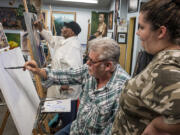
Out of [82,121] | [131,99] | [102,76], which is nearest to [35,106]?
[82,121]

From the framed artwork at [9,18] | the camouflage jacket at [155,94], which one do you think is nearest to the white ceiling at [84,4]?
the framed artwork at [9,18]

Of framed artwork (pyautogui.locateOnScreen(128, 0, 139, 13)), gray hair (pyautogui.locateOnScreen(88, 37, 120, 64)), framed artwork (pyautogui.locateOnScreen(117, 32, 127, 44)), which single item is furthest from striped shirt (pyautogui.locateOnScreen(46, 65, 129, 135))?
framed artwork (pyautogui.locateOnScreen(117, 32, 127, 44))

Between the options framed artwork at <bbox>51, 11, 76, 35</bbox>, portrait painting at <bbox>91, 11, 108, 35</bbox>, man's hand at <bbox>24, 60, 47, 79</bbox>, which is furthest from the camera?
framed artwork at <bbox>51, 11, 76, 35</bbox>

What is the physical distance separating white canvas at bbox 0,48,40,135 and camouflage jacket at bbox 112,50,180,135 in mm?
732

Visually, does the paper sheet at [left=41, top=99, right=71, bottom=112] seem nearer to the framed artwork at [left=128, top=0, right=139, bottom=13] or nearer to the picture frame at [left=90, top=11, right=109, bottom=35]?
the framed artwork at [left=128, top=0, right=139, bottom=13]

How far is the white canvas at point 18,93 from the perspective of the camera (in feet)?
3.43

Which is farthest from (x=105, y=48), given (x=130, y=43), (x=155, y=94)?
(x=130, y=43)

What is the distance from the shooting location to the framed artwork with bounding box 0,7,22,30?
5.94 meters

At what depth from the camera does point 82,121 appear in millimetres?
1104

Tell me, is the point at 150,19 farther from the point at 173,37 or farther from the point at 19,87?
the point at 19,87

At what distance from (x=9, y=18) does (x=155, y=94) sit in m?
6.57

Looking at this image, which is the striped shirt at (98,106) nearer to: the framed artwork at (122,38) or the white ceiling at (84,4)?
the framed artwork at (122,38)

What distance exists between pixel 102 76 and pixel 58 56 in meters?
1.00

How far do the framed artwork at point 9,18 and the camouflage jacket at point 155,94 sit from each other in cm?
628
